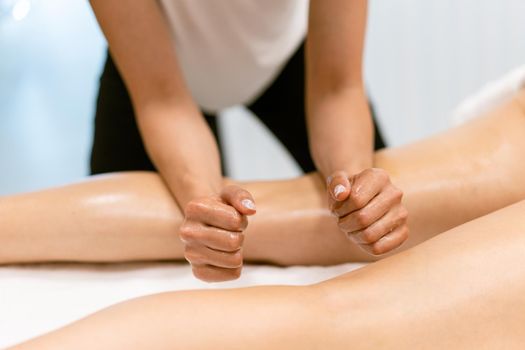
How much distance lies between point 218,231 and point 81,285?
0.31 meters

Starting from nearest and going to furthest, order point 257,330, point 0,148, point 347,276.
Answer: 1. point 257,330
2. point 347,276
3. point 0,148

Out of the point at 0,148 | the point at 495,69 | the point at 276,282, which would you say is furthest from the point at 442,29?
the point at 0,148

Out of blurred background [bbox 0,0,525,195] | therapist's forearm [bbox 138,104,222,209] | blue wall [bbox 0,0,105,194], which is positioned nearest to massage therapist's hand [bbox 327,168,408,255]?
therapist's forearm [bbox 138,104,222,209]

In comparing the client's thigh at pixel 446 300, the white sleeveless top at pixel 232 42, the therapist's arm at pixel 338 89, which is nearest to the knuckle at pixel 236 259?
the client's thigh at pixel 446 300

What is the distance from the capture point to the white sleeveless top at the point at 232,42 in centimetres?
109

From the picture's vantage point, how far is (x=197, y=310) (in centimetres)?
68

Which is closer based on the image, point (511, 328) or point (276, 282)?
point (511, 328)

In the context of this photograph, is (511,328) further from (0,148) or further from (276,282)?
(0,148)

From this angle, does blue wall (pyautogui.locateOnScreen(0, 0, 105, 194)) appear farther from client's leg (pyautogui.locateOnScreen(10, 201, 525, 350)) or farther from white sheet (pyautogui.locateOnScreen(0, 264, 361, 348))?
client's leg (pyautogui.locateOnScreen(10, 201, 525, 350))

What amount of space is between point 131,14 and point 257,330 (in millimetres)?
526

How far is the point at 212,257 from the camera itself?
80 cm

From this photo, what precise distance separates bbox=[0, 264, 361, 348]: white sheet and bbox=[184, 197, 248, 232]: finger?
19cm

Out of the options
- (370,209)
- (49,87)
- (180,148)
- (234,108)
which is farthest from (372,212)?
(49,87)

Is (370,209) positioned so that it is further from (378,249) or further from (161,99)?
(161,99)
